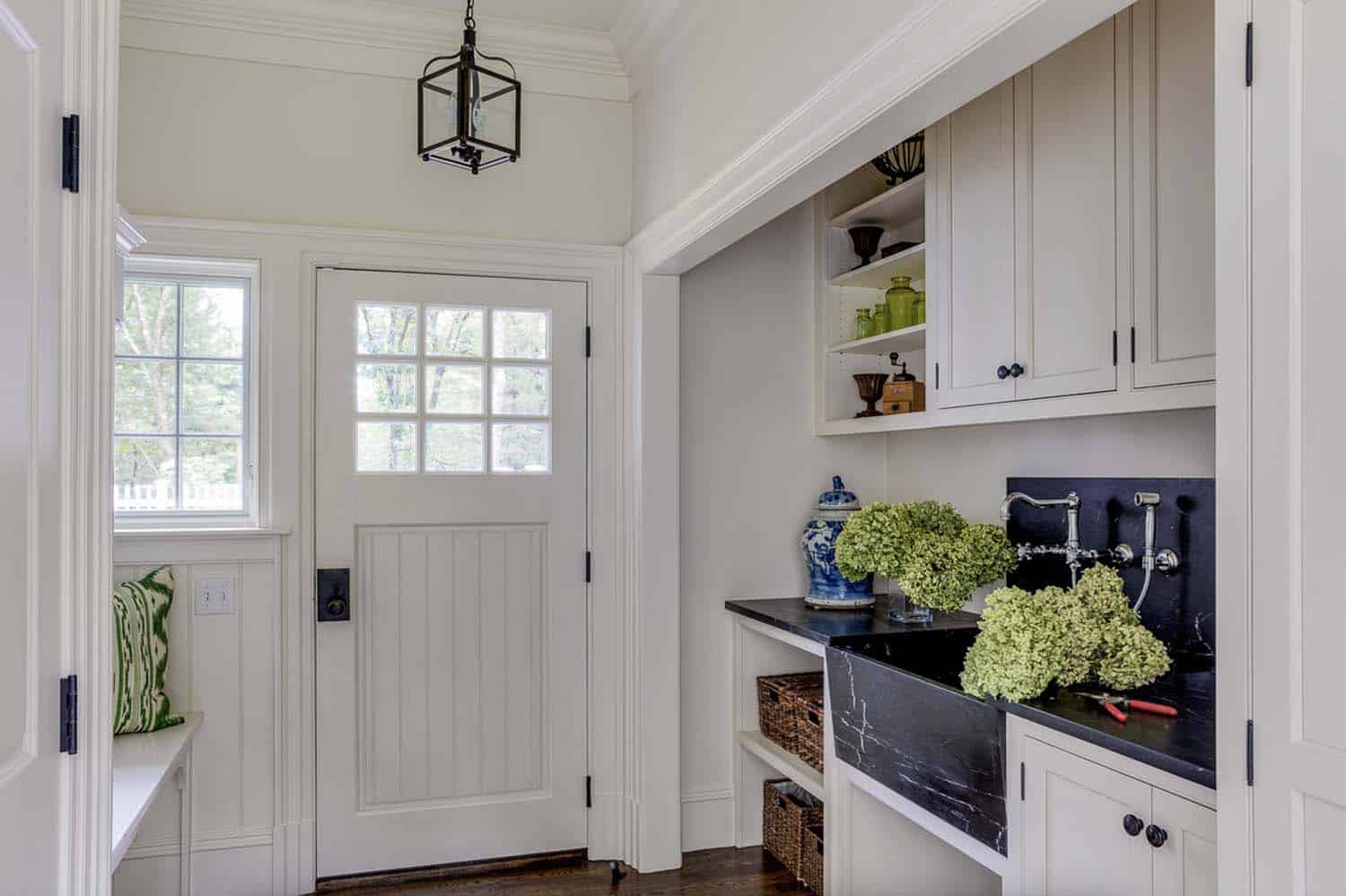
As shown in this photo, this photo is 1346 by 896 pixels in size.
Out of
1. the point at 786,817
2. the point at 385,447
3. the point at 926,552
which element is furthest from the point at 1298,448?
the point at 385,447

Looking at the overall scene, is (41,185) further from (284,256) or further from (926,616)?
(926,616)

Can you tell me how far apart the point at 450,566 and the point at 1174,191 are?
2327mm

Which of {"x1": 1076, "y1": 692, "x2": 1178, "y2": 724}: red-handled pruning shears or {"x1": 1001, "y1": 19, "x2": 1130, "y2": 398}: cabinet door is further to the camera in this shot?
{"x1": 1001, "y1": 19, "x2": 1130, "y2": 398}: cabinet door

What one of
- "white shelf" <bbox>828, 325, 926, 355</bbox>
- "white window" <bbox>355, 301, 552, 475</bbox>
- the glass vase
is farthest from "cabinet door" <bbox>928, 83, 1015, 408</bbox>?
"white window" <bbox>355, 301, 552, 475</bbox>

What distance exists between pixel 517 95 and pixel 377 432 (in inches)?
46.7

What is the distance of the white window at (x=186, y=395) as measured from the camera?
308 cm

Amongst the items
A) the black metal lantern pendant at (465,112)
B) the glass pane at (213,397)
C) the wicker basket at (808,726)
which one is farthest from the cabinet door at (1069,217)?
the glass pane at (213,397)

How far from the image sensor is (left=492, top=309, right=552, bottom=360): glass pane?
3352 millimetres

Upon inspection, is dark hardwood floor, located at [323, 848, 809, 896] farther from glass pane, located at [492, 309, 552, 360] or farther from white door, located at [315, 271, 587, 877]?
glass pane, located at [492, 309, 552, 360]

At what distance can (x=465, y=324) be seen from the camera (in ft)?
10.9

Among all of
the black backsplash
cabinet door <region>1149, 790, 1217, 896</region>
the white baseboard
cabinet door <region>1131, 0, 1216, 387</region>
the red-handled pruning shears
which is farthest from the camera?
the white baseboard

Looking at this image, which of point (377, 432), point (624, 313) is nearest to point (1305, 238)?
point (624, 313)

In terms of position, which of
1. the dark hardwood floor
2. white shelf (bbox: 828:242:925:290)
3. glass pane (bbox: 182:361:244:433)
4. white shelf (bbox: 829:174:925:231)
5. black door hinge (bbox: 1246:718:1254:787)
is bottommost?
the dark hardwood floor

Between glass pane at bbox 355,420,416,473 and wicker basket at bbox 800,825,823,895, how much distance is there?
66.6 inches
